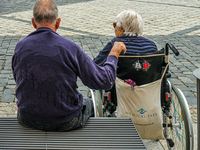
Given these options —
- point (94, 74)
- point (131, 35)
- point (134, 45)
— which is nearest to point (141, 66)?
point (134, 45)

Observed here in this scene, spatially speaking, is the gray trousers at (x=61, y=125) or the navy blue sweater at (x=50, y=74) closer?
the navy blue sweater at (x=50, y=74)

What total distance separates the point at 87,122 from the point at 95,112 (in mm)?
345

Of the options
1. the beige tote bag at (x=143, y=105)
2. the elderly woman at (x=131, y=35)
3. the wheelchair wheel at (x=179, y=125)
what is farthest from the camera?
the elderly woman at (x=131, y=35)

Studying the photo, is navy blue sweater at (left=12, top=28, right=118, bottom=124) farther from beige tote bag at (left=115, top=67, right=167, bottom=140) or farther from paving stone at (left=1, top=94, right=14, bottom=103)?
paving stone at (left=1, top=94, right=14, bottom=103)

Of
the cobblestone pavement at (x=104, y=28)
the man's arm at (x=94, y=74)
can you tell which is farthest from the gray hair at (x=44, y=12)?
the cobblestone pavement at (x=104, y=28)

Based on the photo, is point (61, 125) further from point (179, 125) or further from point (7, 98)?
point (7, 98)

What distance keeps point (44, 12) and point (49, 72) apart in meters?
0.43

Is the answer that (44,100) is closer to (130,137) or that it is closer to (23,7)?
(130,137)

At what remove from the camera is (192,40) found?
26.3 feet

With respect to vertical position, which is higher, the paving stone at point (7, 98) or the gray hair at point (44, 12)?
the gray hair at point (44, 12)

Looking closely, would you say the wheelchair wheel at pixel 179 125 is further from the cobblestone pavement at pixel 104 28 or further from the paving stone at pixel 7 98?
the paving stone at pixel 7 98

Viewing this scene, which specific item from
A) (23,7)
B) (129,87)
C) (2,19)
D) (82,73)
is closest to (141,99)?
(129,87)

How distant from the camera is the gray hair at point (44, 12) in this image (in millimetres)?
2204

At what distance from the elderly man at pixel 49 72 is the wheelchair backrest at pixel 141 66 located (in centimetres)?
46
